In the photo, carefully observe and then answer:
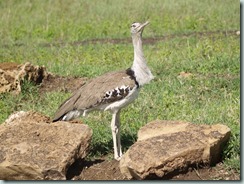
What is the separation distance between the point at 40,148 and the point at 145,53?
4.71m

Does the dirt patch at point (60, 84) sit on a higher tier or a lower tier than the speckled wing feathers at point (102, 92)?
lower

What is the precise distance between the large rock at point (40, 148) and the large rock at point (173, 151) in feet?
1.48

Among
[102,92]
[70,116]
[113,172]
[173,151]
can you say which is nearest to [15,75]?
[70,116]

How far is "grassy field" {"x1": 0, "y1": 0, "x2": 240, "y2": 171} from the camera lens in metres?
5.56

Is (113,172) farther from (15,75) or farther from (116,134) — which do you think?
(15,75)

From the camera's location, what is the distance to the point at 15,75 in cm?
711

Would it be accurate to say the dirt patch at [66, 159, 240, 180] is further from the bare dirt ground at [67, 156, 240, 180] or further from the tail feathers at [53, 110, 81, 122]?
the tail feathers at [53, 110, 81, 122]

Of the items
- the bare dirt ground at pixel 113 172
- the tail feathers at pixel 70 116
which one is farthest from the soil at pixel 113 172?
the tail feathers at pixel 70 116

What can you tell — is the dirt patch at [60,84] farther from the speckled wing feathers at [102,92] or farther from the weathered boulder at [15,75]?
the speckled wing feathers at [102,92]

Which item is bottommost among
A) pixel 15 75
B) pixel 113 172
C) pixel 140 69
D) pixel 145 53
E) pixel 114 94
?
pixel 145 53

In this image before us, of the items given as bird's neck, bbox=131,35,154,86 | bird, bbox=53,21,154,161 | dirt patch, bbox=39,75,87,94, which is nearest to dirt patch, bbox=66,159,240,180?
bird, bbox=53,21,154,161

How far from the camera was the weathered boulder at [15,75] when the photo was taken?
23.1 feet

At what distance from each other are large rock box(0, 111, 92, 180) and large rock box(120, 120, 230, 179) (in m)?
0.45

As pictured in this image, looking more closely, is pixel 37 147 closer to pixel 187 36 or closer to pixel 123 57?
pixel 123 57
